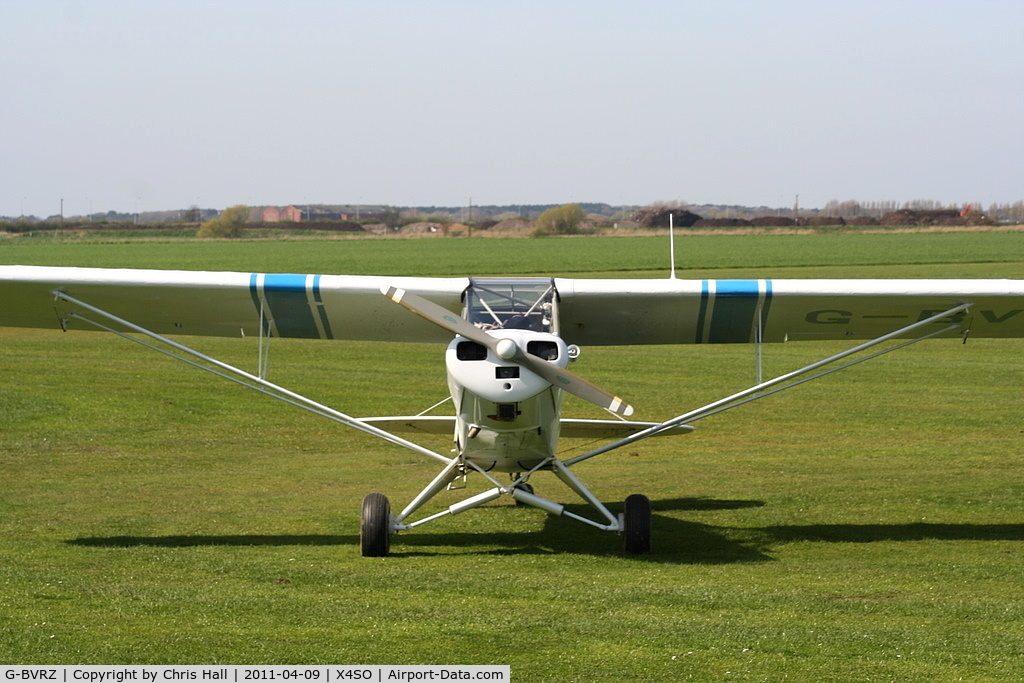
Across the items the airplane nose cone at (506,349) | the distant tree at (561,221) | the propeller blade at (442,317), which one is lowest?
the airplane nose cone at (506,349)

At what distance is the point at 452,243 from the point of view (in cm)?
9125

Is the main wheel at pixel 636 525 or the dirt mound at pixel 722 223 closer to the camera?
the main wheel at pixel 636 525

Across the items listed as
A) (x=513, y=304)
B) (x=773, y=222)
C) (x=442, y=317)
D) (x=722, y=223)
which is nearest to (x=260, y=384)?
(x=442, y=317)

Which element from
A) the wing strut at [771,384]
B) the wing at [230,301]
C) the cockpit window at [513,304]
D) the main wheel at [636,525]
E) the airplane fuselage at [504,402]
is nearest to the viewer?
the airplane fuselage at [504,402]

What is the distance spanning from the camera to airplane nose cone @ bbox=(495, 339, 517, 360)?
343 inches

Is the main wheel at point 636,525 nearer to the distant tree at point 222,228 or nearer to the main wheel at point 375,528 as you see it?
the main wheel at point 375,528

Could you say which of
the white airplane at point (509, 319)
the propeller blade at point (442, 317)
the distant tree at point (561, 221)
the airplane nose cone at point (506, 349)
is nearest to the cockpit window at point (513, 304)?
the white airplane at point (509, 319)

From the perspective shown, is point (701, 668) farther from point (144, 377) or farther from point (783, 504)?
point (144, 377)

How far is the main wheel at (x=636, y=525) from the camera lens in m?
9.88

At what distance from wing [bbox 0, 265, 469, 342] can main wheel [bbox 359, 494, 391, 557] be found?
6.08 ft

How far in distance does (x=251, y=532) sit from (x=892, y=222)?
10664 centimetres

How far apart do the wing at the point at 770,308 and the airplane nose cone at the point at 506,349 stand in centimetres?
213

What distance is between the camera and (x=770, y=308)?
11.5 meters

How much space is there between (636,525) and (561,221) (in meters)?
99.3
